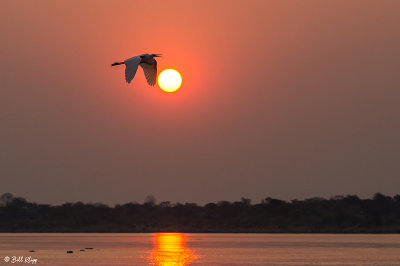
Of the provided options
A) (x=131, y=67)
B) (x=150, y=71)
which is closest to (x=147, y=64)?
(x=150, y=71)

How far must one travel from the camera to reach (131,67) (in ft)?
100

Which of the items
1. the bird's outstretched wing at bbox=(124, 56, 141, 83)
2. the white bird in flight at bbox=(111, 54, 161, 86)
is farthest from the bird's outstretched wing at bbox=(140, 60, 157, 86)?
the bird's outstretched wing at bbox=(124, 56, 141, 83)

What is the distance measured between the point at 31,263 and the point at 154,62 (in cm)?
5459

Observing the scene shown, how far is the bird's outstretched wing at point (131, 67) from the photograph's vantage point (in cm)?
2917

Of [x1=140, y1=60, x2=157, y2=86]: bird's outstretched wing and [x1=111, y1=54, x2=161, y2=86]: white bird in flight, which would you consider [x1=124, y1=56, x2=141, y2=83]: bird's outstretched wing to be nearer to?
[x1=111, y1=54, x2=161, y2=86]: white bird in flight

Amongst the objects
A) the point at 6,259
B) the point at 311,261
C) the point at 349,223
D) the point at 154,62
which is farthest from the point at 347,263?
the point at 349,223

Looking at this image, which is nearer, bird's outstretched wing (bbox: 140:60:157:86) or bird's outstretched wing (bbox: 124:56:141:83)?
bird's outstretched wing (bbox: 124:56:141:83)

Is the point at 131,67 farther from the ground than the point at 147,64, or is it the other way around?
the point at 147,64

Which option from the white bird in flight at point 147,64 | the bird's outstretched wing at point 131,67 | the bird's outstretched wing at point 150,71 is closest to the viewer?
the bird's outstretched wing at point 131,67

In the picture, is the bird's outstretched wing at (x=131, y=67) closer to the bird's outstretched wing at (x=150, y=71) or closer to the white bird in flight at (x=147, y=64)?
the white bird in flight at (x=147, y=64)

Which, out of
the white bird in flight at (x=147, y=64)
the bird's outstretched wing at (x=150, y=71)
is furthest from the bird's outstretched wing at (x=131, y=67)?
the bird's outstretched wing at (x=150, y=71)

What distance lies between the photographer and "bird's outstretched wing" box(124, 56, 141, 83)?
29.2 meters

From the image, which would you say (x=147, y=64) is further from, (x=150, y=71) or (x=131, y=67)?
(x=131, y=67)

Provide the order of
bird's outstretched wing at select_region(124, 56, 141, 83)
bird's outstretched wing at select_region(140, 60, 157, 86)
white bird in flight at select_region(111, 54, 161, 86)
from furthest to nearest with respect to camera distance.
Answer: bird's outstretched wing at select_region(140, 60, 157, 86) < white bird in flight at select_region(111, 54, 161, 86) < bird's outstretched wing at select_region(124, 56, 141, 83)
